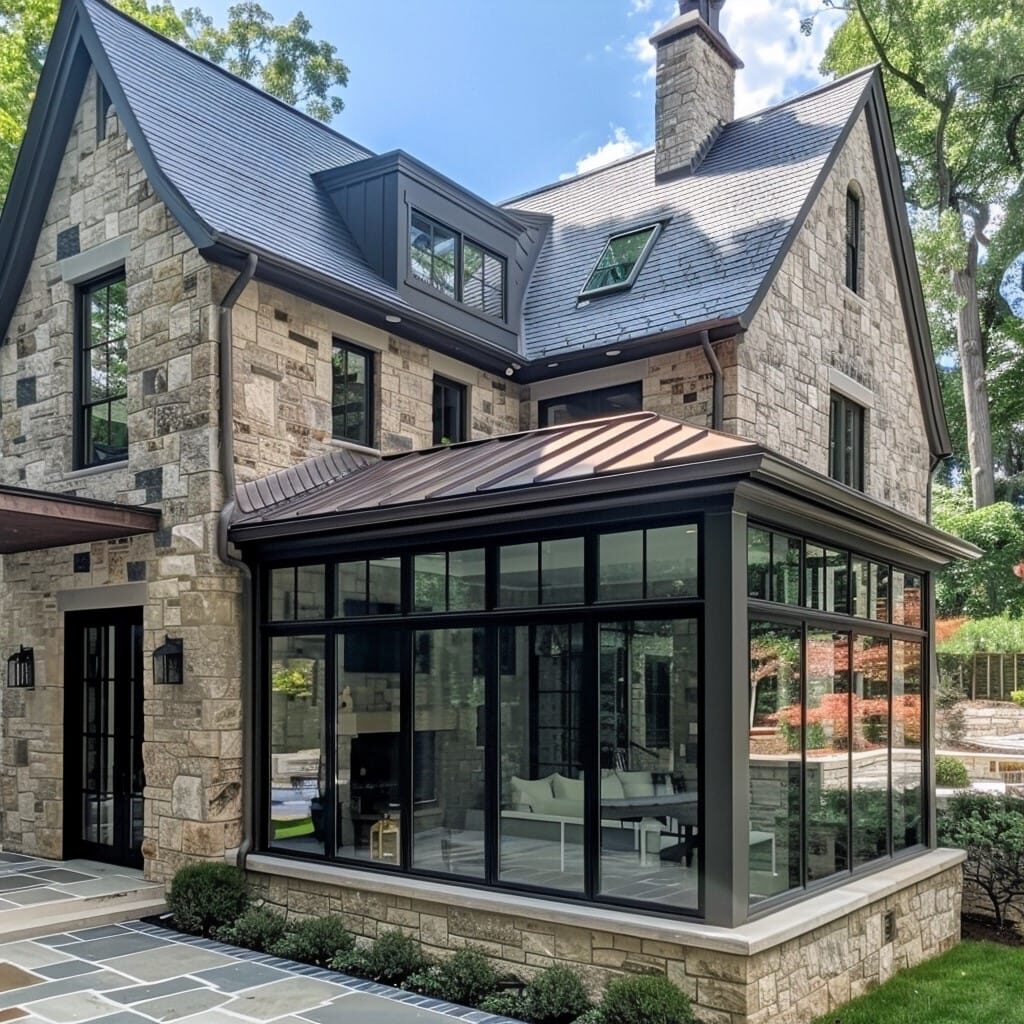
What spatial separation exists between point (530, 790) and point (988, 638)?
14343 millimetres

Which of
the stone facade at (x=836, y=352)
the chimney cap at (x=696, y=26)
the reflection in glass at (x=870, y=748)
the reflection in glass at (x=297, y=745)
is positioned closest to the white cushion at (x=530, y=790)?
the reflection in glass at (x=297, y=745)

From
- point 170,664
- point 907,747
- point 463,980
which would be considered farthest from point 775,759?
point 170,664

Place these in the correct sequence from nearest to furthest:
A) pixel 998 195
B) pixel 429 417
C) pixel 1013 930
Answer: pixel 1013 930, pixel 429 417, pixel 998 195

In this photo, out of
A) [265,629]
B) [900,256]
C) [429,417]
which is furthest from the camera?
[900,256]

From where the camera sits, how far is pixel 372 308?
9.34m

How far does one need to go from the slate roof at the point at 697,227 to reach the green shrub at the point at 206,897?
20.1 ft

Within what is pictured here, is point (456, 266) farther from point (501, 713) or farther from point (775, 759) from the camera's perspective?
point (775, 759)

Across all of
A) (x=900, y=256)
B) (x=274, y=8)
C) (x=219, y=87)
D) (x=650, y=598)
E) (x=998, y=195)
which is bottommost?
(x=650, y=598)

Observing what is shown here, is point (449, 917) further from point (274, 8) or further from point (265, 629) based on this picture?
point (274, 8)

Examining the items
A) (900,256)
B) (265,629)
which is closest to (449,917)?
(265,629)

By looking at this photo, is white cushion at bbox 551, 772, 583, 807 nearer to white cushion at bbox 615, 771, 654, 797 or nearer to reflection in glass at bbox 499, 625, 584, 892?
reflection in glass at bbox 499, 625, 584, 892

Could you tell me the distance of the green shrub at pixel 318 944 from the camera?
6.92m

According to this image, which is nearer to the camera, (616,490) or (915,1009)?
(616,490)

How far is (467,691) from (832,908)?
8.92 feet
